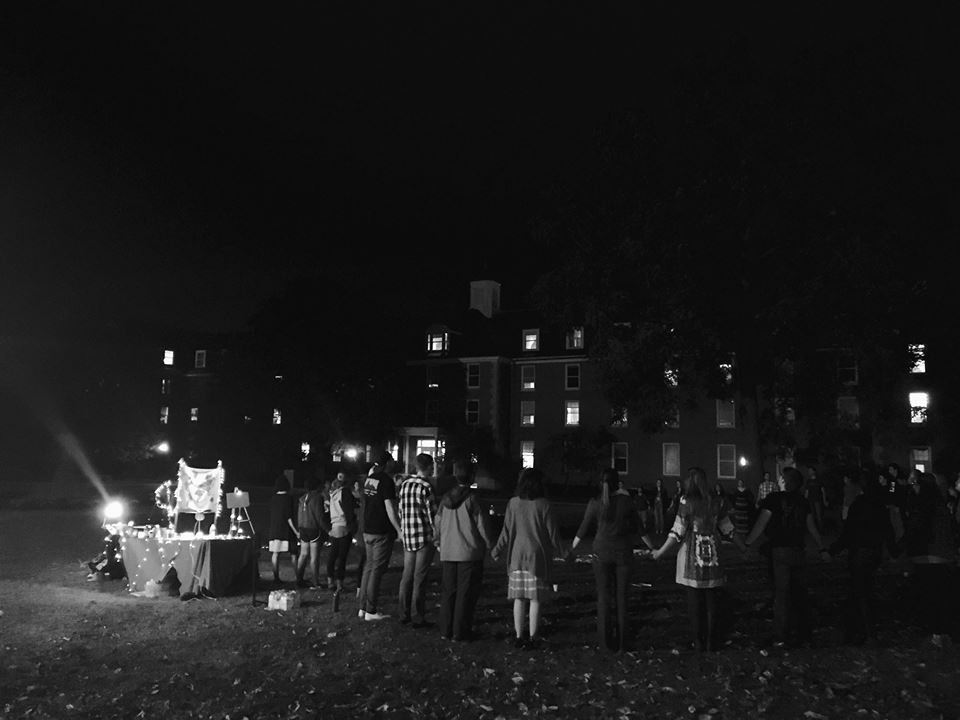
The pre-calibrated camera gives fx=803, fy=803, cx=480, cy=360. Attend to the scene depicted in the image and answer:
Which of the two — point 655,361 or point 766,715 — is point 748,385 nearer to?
point 655,361

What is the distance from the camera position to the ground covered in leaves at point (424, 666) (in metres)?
6.94

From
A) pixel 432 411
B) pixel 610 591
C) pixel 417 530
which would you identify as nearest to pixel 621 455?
pixel 432 411

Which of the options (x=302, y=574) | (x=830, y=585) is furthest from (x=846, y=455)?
(x=302, y=574)

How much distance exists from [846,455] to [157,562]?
3325 centimetres

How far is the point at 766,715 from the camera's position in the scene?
6.74 meters

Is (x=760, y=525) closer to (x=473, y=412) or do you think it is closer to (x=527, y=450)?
(x=527, y=450)

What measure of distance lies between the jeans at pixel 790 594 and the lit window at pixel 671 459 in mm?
39876

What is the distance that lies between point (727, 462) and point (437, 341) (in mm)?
20904

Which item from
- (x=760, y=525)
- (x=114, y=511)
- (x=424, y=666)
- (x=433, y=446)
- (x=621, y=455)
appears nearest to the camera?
(x=424, y=666)

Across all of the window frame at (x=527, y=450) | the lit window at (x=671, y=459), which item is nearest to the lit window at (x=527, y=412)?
the window frame at (x=527, y=450)

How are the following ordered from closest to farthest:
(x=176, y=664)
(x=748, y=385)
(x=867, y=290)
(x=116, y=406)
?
(x=176, y=664)
(x=867, y=290)
(x=748, y=385)
(x=116, y=406)

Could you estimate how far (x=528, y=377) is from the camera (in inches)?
2087

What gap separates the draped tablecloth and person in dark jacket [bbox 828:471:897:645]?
7980 millimetres

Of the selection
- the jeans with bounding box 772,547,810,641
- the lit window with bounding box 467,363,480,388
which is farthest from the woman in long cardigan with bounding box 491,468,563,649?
the lit window with bounding box 467,363,480,388
